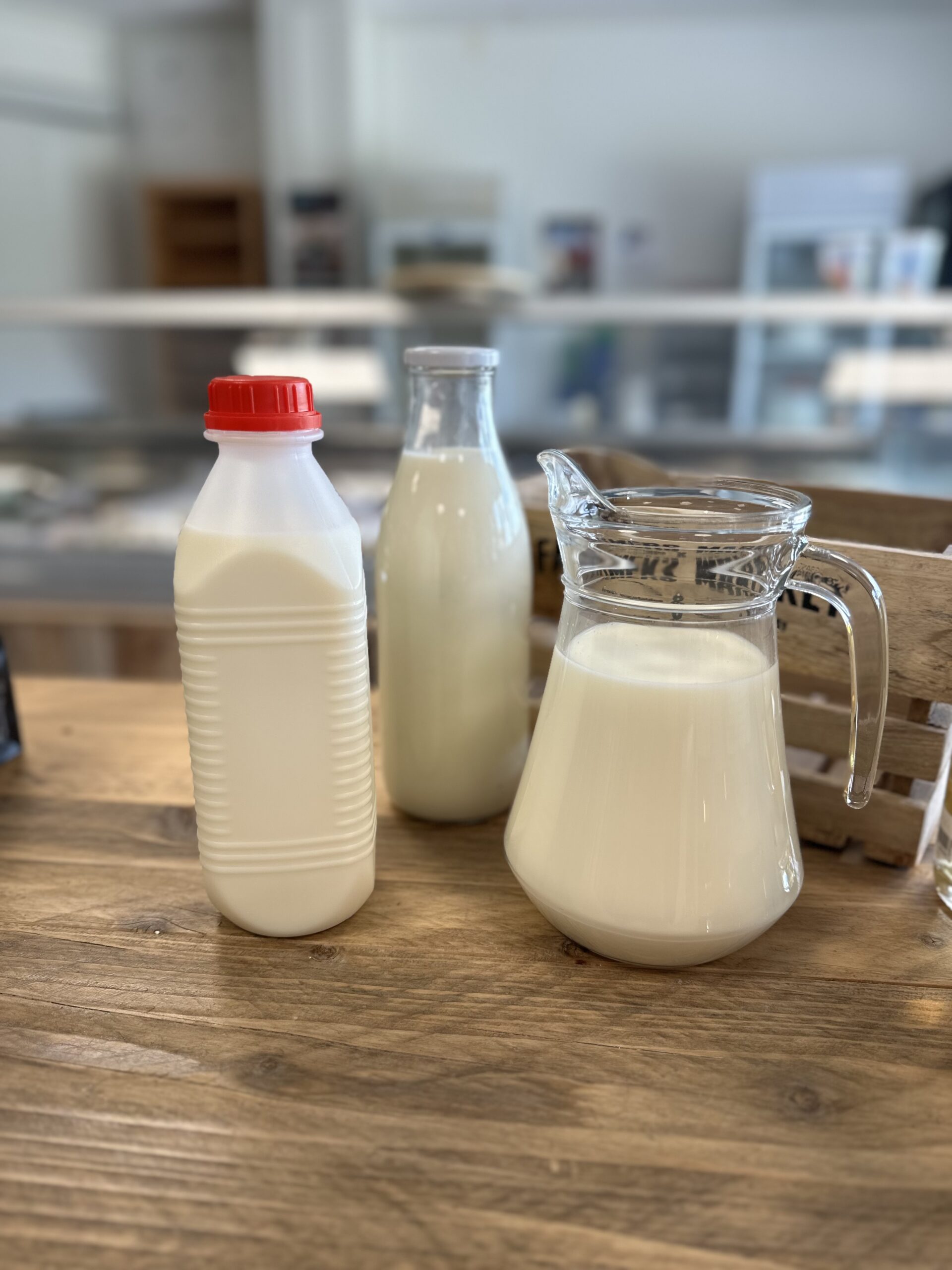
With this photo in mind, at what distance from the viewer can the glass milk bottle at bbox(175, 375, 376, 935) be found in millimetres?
394

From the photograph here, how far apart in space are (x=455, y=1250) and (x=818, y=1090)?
16 cm

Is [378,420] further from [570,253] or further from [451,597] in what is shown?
[451,597]

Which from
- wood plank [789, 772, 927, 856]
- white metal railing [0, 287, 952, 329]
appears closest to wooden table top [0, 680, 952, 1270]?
wood plank [789, 772, 927, 856]

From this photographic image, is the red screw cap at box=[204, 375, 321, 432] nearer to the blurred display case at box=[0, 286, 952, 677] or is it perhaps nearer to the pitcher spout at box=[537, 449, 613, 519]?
the pitcher spout at box=[537, 449, 613, 519]

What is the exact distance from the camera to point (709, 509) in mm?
457

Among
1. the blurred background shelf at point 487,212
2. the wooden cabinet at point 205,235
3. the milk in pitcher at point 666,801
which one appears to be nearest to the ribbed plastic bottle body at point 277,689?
the milk in pitcher at point 666,801

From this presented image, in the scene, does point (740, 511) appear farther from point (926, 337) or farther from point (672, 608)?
point (926, 337)

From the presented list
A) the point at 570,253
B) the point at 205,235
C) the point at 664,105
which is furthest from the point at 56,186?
the point at 664,105

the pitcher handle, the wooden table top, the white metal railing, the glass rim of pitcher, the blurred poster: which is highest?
the blurred poster

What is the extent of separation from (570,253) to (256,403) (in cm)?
334

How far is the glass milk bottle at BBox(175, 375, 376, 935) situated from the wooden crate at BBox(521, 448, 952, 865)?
0.76 ft

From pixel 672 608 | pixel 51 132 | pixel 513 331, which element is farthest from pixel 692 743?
pixel 51 132

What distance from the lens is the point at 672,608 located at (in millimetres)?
403

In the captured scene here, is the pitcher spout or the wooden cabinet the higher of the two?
the wooden cabinet
